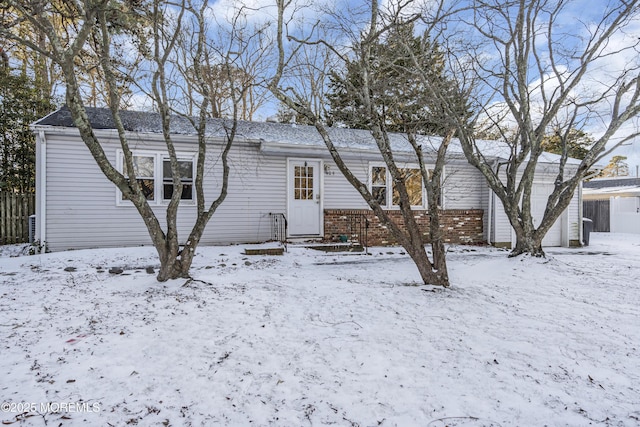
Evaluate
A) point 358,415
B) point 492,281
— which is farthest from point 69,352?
Result: point 492,281

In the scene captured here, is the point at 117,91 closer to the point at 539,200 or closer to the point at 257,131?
the point at 257,131

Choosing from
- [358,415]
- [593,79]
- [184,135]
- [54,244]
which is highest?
[593,79]

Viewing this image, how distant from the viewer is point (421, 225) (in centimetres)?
1045

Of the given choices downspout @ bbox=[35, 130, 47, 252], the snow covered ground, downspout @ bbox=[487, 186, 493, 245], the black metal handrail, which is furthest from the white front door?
downspout @ bbox=[487, 186, 493, 245]

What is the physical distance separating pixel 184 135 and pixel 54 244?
363 centimetres

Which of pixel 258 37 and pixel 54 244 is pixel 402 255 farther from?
pixel 54 244

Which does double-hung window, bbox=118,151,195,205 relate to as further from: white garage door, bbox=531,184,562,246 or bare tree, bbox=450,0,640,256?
white garage door, bbox=531,184,562,246

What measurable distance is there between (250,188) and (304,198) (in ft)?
4.82

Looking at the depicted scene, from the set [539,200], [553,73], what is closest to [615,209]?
[539,200]

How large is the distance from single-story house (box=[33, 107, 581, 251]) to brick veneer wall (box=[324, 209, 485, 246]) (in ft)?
0.10

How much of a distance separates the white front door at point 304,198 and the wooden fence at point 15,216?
7.34 metres

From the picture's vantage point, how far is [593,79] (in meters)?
7.27

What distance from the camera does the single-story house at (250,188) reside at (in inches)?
299

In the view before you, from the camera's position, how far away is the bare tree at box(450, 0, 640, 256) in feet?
21.7
